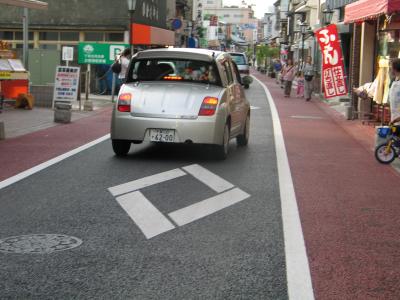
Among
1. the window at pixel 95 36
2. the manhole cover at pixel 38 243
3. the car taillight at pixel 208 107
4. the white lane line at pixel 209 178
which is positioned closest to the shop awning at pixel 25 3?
the car taillight at pixel 208 107

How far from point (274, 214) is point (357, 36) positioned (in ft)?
56.9

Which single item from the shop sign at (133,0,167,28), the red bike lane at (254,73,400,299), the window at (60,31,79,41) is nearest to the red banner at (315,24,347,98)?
the red bike lane at (254,73,400,299)

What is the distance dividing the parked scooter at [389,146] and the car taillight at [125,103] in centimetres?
380

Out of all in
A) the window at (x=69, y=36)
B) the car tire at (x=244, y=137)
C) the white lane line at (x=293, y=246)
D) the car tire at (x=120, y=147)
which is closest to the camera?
the white lane line at (x=293, y=246)

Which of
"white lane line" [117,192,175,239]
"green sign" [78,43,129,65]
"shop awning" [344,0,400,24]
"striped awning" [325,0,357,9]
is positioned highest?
"striped awning" [325,0,357,9]

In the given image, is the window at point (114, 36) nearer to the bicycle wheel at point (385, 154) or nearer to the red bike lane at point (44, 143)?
the red bike lane at point (44, 143)

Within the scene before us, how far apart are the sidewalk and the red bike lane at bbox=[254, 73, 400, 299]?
5363mm

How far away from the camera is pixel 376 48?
69.5 ft

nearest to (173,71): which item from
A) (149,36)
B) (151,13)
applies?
(149,36)

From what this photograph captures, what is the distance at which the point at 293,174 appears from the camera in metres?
9.77

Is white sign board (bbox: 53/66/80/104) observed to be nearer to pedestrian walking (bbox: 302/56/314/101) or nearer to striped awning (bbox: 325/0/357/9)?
pedestrian walking (bbox: 302/56/314/101)

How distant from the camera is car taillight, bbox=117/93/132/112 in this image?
10719 millimetres

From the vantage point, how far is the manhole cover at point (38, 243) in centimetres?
542

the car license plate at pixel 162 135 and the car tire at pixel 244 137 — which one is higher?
the car license plate at pixel 162 135
